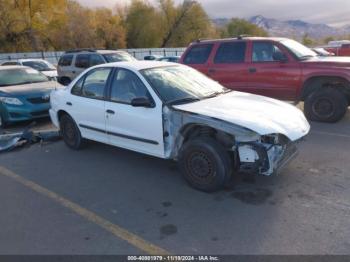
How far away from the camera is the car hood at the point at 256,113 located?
373 centimetres

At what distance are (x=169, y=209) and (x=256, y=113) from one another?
1.57 meters

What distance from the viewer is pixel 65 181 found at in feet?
15.3

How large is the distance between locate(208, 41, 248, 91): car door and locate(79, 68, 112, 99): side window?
373 cm

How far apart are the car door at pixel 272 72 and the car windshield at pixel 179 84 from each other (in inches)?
109

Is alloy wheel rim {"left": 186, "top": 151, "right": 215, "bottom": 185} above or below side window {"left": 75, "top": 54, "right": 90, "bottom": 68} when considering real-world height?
below

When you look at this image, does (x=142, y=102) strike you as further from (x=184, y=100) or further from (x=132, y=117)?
(x=184, y=100)

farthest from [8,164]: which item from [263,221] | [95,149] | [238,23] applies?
[238,23]

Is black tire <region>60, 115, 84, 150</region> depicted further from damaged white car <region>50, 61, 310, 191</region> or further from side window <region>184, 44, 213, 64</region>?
side window <region>184, 44, 213, 64</region>

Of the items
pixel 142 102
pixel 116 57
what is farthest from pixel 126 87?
pixel 116 57

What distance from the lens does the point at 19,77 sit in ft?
29.0

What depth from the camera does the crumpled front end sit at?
12.3ft

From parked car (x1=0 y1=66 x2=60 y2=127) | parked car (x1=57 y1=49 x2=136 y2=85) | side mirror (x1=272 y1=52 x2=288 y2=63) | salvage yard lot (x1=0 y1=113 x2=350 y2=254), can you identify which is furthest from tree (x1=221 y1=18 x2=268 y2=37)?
salvage yard lot (x1=0 y1=113 x2=350 y2=254)

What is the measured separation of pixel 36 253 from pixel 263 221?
2.24 metres

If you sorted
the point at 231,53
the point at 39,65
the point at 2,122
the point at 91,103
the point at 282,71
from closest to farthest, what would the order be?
the point at 91,103
the point at 282,71
the point at 2,122
the point at 231,53
the point at 39,65
